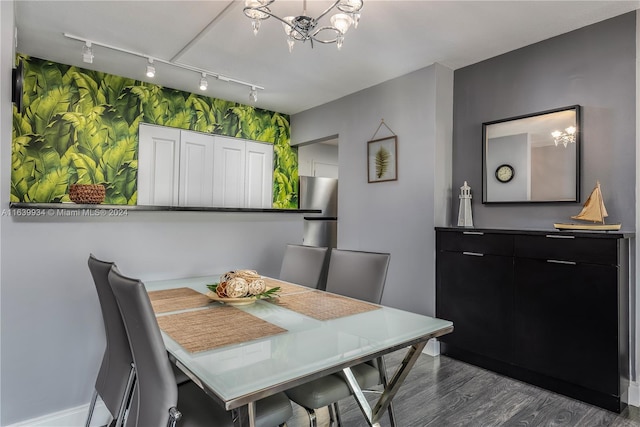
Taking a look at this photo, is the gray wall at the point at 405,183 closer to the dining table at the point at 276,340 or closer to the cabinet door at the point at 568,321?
the cabinet door at the point at 568,321

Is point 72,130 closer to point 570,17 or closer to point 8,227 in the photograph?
point 8,227

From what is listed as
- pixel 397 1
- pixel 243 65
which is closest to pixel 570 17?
pixel 397 1

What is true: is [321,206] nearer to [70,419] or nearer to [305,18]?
[305,18]

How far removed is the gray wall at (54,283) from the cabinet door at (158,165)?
1.75 m

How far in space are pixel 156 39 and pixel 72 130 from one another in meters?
1.31

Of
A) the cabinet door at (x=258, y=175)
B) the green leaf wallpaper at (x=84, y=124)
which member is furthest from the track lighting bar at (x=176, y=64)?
the cabinet door at (x=258, y=175)

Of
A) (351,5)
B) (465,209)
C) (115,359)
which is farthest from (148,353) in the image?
(465,209)

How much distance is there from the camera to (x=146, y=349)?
3.59ft

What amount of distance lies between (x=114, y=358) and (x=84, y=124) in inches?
109

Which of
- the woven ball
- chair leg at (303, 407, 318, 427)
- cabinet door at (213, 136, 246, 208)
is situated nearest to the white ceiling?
cabinet door at (213, 136, 246, 208)

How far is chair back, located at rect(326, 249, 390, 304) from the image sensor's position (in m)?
1.99

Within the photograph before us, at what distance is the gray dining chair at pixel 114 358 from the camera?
1.43 meters

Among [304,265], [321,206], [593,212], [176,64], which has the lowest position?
[304,265]

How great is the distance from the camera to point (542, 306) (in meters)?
2.52
